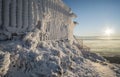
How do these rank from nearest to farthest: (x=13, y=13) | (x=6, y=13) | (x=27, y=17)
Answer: (x=6, y=13) → (x=13, y=13) → (x=27, y=17)

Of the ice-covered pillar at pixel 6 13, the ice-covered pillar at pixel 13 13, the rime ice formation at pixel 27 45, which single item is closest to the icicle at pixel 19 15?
the rime ice formation at pixel 27 45

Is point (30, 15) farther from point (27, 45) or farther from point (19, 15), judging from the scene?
point (27, 45)

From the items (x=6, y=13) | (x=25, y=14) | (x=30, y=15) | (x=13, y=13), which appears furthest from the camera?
(x=30, y=15)

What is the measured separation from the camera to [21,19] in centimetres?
1502

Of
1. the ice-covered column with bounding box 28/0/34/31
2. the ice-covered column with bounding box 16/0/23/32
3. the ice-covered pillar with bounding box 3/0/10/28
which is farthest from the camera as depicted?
the ice-covered column with bounding box 28/0/34/31

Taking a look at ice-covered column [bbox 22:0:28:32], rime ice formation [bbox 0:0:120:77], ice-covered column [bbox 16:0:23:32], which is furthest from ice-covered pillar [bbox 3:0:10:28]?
ice-covered column [bbox 22:0:28:32]

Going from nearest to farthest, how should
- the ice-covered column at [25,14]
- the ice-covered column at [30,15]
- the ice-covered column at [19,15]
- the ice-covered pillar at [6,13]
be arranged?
1. the ice-covered pillar at [6,13]
2. the ice-covered column at [19,15]
3. the ice-covered column at [25,14]
4. the ice-covered column at [30,15]

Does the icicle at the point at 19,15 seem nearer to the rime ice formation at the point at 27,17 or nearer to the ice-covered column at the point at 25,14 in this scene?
the rime ice formation at the point at 27,17

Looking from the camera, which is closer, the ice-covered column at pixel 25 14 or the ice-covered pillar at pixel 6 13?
the ice-covered pillar at pixel 6 13

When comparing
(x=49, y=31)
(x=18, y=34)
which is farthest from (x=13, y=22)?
(x=49, y=31)

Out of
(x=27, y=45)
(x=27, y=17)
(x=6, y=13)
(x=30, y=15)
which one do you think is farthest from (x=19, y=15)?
(x=27, y=45)

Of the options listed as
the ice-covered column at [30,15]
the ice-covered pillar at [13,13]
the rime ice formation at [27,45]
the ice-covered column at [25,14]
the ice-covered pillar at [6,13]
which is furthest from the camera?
the ice-covered column at [30,15]

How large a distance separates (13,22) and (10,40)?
1612 millimetres

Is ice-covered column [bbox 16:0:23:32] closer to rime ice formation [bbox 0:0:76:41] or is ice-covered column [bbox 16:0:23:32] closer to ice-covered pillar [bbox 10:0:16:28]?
rime ice formation [bbox 0:0:76:41]
